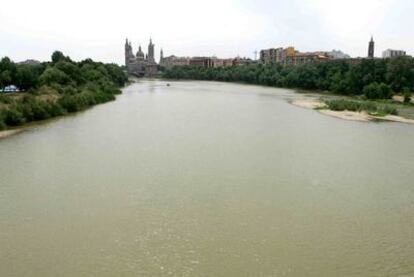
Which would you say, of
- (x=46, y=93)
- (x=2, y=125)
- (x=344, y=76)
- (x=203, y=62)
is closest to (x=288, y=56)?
(x=203, y=62)

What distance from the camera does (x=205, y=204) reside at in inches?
555

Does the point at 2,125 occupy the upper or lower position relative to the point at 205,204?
upper

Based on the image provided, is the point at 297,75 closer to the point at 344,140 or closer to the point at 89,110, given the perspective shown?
the point at 89,110

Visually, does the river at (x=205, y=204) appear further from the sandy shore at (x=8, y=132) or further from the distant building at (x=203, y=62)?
the distant building at (x=203, y=62)

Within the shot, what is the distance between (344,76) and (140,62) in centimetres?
12014

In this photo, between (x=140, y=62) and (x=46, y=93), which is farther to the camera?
(x=140, y=62)

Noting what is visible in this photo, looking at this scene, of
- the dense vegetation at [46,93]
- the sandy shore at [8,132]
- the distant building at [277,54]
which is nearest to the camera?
the sandy shore at [8,132]

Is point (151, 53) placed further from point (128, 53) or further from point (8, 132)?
point (8, 132)

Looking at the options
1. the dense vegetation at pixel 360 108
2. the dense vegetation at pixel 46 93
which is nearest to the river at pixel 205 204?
the dense vegetation at pixel 46 93

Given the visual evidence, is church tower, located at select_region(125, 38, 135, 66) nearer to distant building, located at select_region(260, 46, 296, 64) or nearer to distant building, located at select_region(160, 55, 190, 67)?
distant building, located at select_region(160, 55, 190, 67)

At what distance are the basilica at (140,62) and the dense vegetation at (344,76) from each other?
65.7 meters

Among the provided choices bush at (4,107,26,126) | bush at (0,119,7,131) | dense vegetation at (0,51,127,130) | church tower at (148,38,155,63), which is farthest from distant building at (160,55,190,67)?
bush at (0,119,7,131)

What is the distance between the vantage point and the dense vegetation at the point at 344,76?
5188 centimetres

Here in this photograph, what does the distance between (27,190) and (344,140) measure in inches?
692
